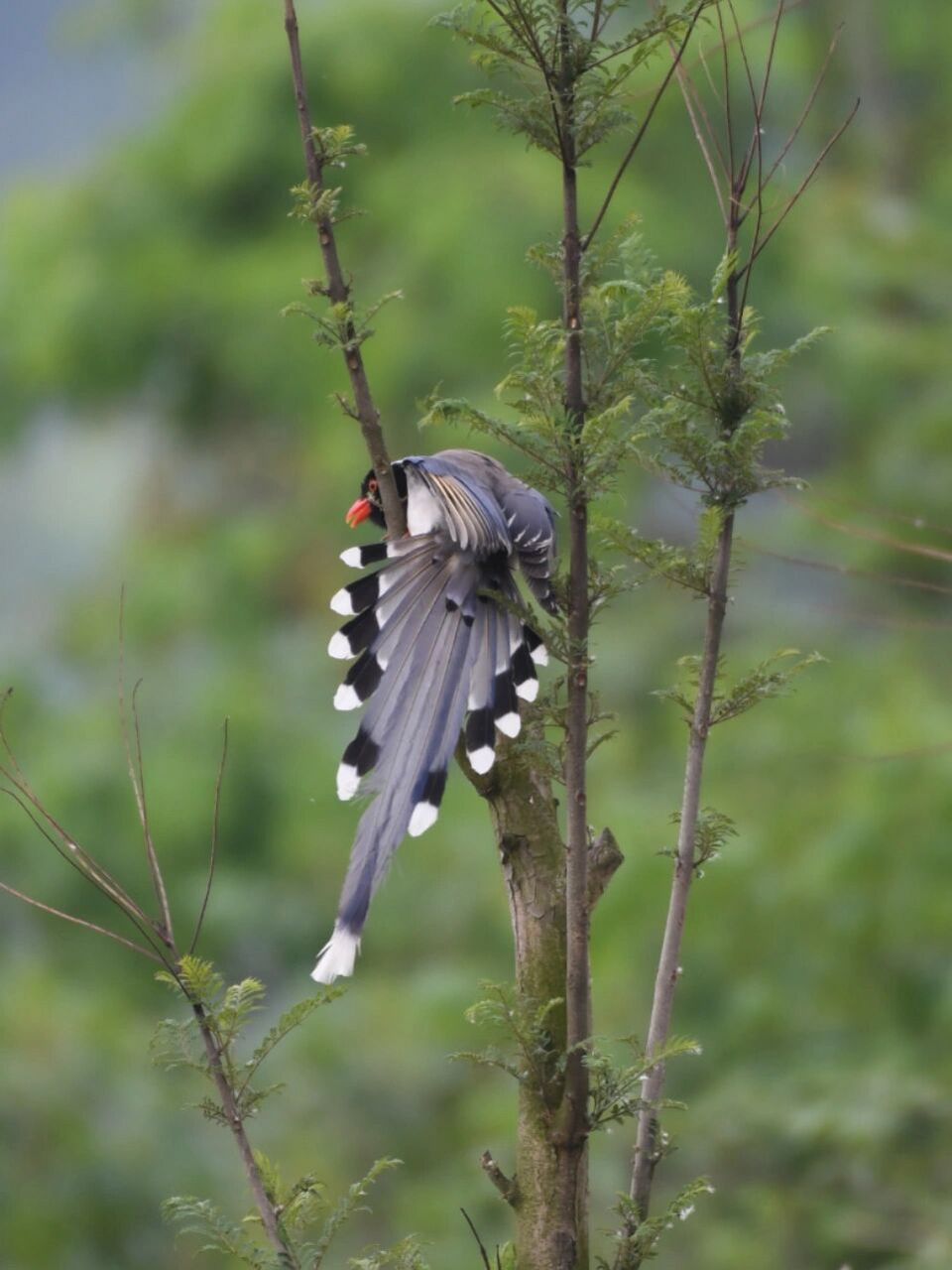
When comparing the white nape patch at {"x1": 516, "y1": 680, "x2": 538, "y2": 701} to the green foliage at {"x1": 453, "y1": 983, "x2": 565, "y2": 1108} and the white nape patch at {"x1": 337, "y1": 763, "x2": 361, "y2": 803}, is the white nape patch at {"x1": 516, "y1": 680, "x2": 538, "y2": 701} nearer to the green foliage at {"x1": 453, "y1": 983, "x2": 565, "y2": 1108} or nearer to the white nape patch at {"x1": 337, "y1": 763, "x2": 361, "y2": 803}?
the white nape patch at {"x1": 337, "y1": 763, "x2": 361, "y2": 803}

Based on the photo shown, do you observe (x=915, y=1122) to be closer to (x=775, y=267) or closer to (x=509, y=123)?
(x=509, y=123)

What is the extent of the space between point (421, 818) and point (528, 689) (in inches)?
12.7

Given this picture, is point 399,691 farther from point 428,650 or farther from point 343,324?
point 343,324

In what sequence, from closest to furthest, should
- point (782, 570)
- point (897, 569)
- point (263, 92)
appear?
point (897, 569), point (263, 92), point (782, 570)

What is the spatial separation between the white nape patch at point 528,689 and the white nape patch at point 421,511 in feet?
1.14

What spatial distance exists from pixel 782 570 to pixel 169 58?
13.4ft

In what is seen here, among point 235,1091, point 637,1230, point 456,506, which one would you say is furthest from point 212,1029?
point 456,506

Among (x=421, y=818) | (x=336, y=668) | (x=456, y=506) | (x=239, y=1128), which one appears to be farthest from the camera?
(x=336, y=668)

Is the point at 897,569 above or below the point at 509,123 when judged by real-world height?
above

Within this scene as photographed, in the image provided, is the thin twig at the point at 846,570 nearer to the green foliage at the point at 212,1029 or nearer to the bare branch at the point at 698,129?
the bare branch at the point at 698,129

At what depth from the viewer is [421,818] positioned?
198cm

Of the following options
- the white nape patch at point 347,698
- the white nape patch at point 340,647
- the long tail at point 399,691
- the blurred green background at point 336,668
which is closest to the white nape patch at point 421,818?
the long tail at point 399,691

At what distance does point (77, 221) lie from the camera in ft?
24.7

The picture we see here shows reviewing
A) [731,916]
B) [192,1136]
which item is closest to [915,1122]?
[731,916]
